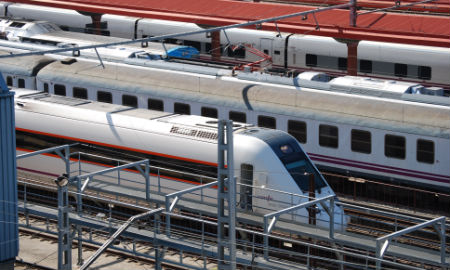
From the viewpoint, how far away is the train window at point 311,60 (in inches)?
1518

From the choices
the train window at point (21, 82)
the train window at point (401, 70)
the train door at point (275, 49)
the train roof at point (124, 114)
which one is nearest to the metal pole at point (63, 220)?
the train roof at point (124, 114)

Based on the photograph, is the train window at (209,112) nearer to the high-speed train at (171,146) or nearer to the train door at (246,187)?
the high-speed train at (171,146)

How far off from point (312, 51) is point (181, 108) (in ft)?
31.5

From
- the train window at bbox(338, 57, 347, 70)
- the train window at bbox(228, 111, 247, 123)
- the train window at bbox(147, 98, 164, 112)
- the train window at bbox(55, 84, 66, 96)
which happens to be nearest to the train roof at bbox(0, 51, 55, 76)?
the train window at bbox(55, 84, 66, 96)

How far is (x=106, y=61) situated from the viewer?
34156mm

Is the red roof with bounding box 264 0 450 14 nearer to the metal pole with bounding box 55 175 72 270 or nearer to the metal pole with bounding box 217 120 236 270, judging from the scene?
the metal pole with bounding box 55 175 72 270

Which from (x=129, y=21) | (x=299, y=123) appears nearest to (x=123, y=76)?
(x=299, y=123)

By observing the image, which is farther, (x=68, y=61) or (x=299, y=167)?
(x=68, y=61)

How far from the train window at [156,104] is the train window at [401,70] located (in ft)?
34.0

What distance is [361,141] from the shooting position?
91.8 ft

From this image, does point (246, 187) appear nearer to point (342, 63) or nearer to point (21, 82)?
point (21, 82)

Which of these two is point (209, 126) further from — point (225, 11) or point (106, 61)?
point (225, 11)

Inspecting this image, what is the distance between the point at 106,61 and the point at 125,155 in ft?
31.6

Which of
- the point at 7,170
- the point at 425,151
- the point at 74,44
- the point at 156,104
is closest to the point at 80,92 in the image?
the point at 156,104
